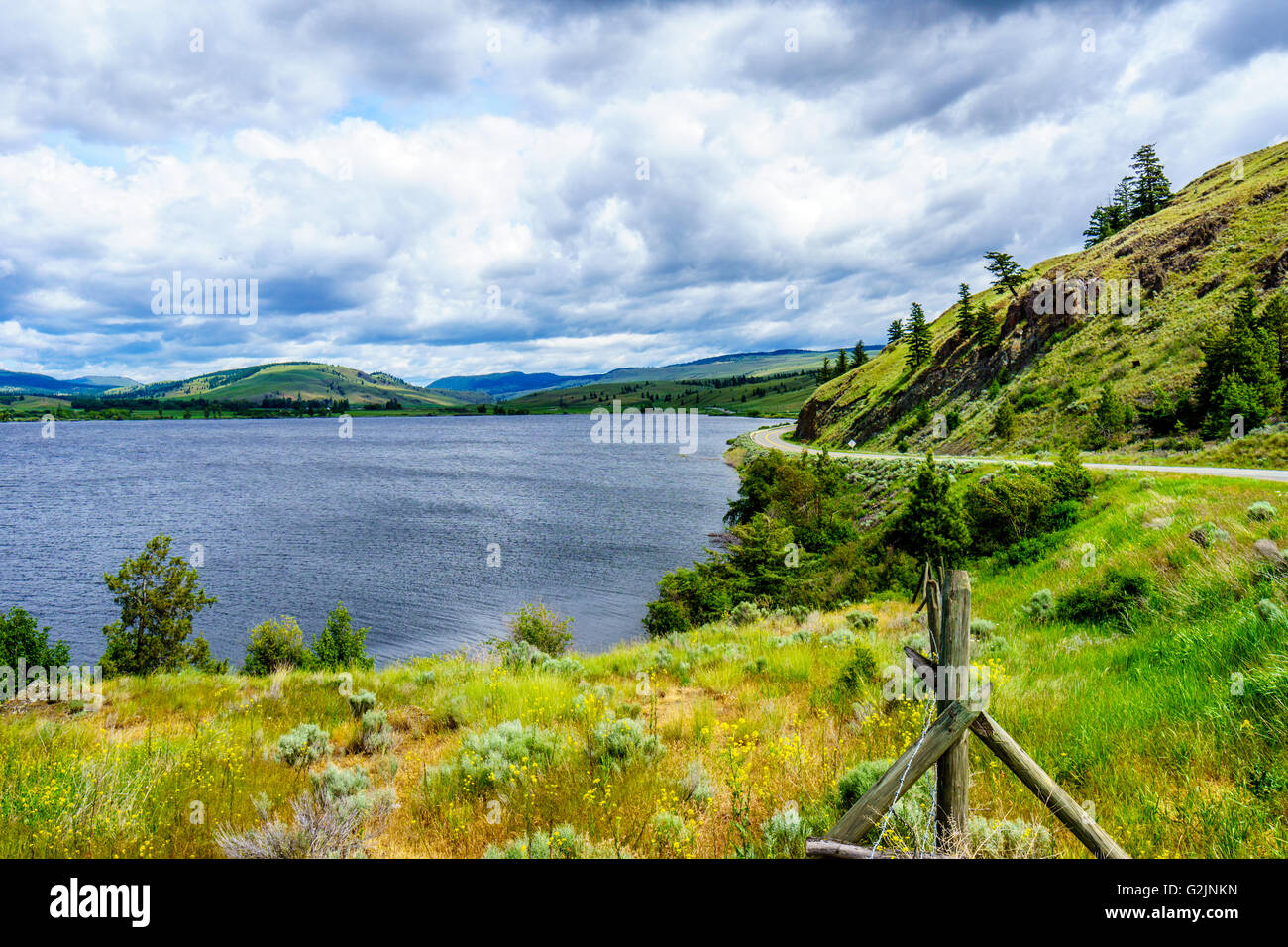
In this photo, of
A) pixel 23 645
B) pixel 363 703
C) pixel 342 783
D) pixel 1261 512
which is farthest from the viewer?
pixel 23 645

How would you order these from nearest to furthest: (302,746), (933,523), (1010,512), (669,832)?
(669,832)
(302,746)
(1010,512)
(933,523)

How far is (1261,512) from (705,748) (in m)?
14.2

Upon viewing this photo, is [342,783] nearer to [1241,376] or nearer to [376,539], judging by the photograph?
[376,539]

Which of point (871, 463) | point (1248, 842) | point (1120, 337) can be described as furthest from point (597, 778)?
point (1120, 337)

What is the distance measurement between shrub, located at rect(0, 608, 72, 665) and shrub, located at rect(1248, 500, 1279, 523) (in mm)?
32707

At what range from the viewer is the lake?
31031 mm

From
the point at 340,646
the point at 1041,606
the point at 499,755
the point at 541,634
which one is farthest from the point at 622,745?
the point at 340,646

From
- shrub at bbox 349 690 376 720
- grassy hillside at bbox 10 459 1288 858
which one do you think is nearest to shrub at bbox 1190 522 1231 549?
grassy hillside at bbox 10 459 1288 858

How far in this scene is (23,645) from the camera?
18625 mm

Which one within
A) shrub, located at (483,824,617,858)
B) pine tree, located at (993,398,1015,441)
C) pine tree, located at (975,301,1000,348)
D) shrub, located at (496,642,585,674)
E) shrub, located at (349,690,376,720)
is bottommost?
shrub, located at (496,642,585,674)

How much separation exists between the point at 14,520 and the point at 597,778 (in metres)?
72.5

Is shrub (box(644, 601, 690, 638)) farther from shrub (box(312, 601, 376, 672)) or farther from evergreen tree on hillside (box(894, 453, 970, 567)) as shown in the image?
shrub (box(312, 601, 376, 672))

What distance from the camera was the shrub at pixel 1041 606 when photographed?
13.4 meters

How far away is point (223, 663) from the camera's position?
2116 cm
